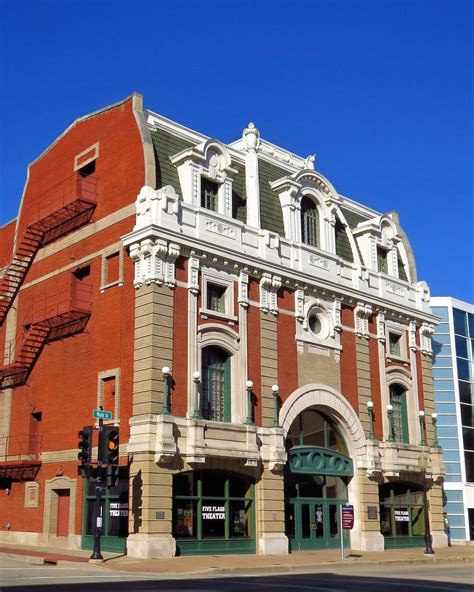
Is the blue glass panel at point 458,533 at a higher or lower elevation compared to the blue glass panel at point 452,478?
lower

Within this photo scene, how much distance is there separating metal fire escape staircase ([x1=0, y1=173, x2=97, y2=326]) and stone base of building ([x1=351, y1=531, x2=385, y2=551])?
19.2 meters

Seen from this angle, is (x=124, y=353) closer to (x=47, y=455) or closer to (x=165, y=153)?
(x=47, y=455)

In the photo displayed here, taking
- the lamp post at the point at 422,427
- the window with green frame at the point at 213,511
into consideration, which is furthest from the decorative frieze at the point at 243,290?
the lamp post at the point at 422,427

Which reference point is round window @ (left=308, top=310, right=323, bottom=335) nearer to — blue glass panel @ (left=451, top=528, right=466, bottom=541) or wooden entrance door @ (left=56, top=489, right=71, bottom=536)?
wooden entrance door @ (left=56, top=489, right=71, bottom=536)

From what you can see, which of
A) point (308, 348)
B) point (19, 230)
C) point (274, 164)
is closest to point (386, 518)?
point (308, 348)

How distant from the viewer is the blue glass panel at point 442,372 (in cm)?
4834

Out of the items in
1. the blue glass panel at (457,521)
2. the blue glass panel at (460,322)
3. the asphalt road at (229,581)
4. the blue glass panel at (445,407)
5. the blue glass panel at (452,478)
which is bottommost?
the asphalt road at (229,581)

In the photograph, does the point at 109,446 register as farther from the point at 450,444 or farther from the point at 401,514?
the point at 450,444

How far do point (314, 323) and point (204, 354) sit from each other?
296 inches

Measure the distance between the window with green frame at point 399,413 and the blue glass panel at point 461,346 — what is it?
8.56 metres

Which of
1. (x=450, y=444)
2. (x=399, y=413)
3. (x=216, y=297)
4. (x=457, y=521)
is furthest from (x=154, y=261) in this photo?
(x=457, y=521)

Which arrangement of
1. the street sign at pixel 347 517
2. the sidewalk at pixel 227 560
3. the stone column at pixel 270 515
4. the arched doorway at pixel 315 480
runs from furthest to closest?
1. the arched doorway at pixel 315 480
2. the stone column at pixel 270 515
3. the street sign at pixel 347 517
4. the sidewalk at pixel 227 560

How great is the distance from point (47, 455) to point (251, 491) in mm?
9124

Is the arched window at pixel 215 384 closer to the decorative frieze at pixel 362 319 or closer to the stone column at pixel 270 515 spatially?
the stone column at pixel 270 515
